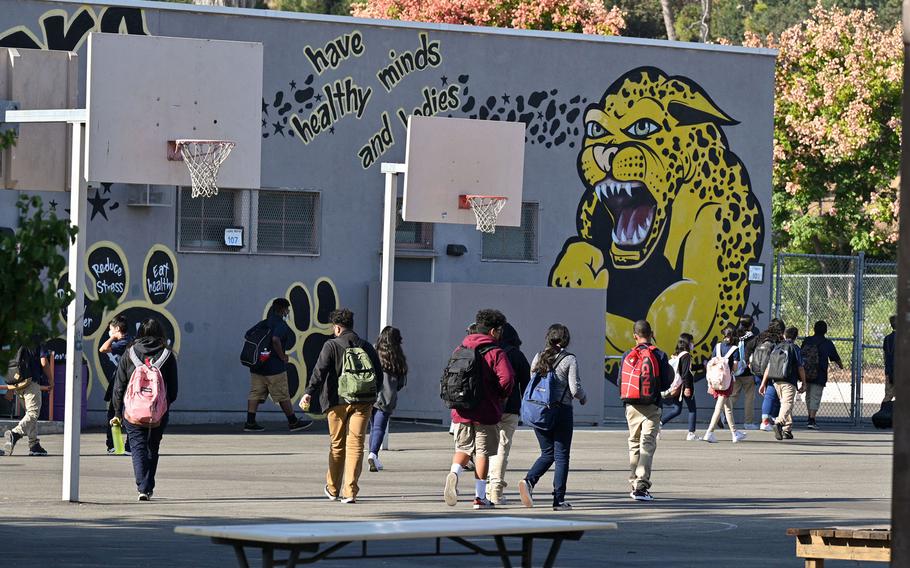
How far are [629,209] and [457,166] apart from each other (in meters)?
6.12

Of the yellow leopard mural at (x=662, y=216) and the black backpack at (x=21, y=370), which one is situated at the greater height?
the yellow leopard mural at (x=662, y=216)

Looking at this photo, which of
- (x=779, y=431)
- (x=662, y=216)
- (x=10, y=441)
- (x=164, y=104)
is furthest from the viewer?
(x=662, y=216)

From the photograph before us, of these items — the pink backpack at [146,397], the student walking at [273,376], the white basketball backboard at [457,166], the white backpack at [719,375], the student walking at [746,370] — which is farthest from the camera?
the student walking at [746,370]

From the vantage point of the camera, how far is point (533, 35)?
27.5 meters

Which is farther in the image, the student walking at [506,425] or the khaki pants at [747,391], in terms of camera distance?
the khaki pants at [747,391]

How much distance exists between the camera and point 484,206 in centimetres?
2309

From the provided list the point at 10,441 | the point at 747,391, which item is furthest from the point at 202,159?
the point at 747,391

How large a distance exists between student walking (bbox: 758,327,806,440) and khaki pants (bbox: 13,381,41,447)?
35.3ft

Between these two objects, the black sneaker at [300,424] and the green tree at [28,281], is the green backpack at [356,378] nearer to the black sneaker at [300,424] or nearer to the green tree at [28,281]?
the green tree at [28,281]

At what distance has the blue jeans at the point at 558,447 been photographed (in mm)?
15492

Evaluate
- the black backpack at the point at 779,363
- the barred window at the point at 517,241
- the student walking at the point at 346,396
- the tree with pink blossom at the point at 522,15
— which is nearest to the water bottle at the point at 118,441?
the student walking at the point at 346,396

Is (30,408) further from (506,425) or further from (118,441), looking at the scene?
(506,425)

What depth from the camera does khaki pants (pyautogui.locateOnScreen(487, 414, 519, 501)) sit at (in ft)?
51.2

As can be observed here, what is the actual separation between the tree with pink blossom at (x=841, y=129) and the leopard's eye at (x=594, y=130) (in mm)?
18371
